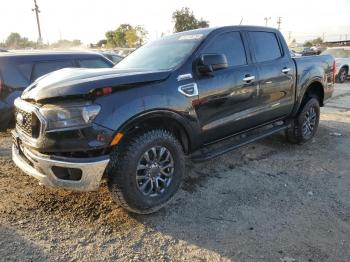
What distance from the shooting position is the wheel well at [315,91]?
6.13 metres

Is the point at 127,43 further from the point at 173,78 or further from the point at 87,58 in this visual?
the point at 173,78

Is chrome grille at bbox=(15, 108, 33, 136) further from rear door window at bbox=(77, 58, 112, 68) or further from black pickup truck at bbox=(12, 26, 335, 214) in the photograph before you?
rear door window at bbox=(77, 58, 112, 68)

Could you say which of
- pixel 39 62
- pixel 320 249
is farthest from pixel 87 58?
pixel 320 249

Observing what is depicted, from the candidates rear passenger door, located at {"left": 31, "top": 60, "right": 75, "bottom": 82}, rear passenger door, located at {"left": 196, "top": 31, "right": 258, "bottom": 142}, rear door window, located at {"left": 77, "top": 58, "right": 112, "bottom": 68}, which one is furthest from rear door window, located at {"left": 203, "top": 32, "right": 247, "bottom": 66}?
rear passenger door, located at {"left": 31, "top": 60, "right": 75, "bottom": 82}

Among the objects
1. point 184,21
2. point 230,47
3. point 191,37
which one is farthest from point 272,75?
point 184,21

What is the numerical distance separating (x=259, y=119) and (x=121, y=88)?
7.79 feet

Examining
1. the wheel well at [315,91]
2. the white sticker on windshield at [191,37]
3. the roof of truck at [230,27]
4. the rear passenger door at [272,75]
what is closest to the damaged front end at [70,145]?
the white sticker on windshield at [191,37]

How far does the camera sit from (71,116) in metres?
3.14

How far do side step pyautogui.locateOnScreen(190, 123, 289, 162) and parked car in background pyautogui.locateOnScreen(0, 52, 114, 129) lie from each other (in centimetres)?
302

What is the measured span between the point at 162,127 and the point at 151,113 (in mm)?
342

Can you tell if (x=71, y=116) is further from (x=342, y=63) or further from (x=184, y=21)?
(x=184, y=21)

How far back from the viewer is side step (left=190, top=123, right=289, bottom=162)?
13.7ft

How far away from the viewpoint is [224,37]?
454 cm

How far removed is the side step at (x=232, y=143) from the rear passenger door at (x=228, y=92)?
156mm
